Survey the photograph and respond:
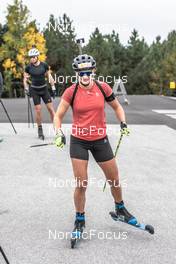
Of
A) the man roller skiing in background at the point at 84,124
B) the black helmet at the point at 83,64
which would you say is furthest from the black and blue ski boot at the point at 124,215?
the black helmet at the point at 83,64

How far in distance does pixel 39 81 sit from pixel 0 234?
6.28m

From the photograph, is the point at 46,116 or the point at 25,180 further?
the point at 46,116

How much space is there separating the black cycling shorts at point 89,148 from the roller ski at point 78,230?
743 millimetres

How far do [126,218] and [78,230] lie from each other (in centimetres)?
68

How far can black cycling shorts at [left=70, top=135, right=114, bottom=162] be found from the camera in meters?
4.72

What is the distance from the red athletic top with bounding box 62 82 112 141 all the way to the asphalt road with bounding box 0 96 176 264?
126 centimetres

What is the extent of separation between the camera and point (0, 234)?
486 centimetres

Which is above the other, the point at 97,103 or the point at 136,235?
the point at 97,103

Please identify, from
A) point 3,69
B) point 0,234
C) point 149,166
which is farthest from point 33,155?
point 3,69

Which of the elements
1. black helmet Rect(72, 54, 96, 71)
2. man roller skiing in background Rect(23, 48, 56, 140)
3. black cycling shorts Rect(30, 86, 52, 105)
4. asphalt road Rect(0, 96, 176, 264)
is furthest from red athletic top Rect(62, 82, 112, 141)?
black cycling shorts Rect(30, 86, 52, 105)

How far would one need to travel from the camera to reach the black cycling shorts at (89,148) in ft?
15.5

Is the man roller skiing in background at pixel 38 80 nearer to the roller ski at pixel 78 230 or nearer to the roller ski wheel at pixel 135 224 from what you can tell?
the roller ski wheel at pixel 135 224

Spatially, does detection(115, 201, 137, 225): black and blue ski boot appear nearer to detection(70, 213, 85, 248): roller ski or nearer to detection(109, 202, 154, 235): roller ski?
detection(109, 202, 154, 235): roller ski

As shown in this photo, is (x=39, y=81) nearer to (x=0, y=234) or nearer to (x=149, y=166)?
(x=149, y=166)
